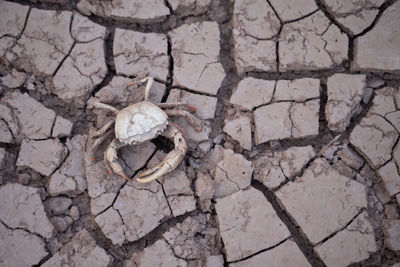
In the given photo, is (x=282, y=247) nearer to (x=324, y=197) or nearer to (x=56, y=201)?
(x=324, y=197)

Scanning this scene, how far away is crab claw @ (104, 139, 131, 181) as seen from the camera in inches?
105

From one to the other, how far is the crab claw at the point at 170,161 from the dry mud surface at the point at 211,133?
0.14 metres

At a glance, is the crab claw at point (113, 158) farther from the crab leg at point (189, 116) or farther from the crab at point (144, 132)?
the crab leg at point (189, 116)

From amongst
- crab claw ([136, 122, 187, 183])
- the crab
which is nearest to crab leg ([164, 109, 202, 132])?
the crab

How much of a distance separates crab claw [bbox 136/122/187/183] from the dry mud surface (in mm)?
139

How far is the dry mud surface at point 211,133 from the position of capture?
2.70m

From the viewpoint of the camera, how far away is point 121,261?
106 inches

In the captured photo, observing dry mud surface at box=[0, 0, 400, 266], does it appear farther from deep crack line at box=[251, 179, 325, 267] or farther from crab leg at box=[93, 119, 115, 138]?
crab leg at box=[93, 119, 115, 138]

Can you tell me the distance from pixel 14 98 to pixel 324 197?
2540 millimetres

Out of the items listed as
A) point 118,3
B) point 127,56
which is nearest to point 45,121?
point 127,56

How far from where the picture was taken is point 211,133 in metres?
2.97

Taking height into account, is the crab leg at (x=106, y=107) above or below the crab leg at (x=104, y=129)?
above

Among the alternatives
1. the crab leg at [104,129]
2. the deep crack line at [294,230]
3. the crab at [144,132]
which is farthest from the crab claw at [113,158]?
the deep crack line at [294,230]

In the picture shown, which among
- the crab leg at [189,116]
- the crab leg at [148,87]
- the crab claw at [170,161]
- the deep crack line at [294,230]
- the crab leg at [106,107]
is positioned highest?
the crab leg at [148,87]
